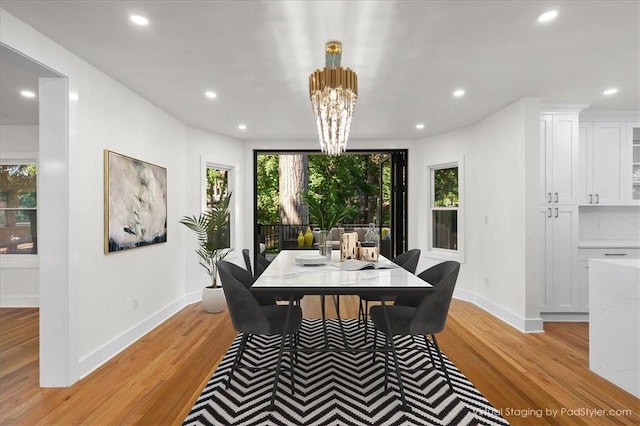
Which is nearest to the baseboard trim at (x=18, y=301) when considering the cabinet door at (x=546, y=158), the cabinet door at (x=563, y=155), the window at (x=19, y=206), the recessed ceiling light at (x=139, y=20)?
the window at (x=19, y=206)

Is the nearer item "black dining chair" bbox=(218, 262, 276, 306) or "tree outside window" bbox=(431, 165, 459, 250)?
"black dining chair" bbox=(218, 262, 276, 306)

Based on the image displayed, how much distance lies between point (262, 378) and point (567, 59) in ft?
11.3

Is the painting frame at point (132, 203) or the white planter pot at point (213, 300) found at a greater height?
the painting frame at point (132, 203)

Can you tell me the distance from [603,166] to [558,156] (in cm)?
78

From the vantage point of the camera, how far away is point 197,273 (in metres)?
4.82

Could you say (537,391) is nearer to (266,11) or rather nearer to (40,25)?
(266,11)

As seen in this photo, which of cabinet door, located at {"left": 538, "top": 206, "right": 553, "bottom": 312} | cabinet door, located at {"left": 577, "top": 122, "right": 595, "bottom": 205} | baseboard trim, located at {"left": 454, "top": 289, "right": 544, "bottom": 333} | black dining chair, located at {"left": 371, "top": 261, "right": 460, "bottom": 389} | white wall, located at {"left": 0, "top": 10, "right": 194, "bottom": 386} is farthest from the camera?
cabinet door, located at {"left": 577, "top": 122, "right": 595, "bottom": 205}

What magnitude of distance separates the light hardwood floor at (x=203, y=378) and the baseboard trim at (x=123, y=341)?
7 cm

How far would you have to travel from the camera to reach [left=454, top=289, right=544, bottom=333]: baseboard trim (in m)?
3.58

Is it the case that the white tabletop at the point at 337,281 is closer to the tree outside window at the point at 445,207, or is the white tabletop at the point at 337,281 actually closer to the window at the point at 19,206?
the tree outside window at the point at 445,207

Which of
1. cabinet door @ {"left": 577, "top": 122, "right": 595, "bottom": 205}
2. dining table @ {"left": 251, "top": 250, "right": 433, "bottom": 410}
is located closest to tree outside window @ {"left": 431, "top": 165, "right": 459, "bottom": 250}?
cabinet door @ {"left": 577, "top": 122, "right": 595, "bottom": 205}

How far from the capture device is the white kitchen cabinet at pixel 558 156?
3904 mm

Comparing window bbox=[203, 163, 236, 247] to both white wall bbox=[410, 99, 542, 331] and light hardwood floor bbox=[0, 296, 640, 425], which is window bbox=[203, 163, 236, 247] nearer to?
light hardwood floor bbox=[0, 296, 640, 425]

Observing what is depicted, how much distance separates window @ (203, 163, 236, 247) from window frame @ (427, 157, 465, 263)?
3.19 m
